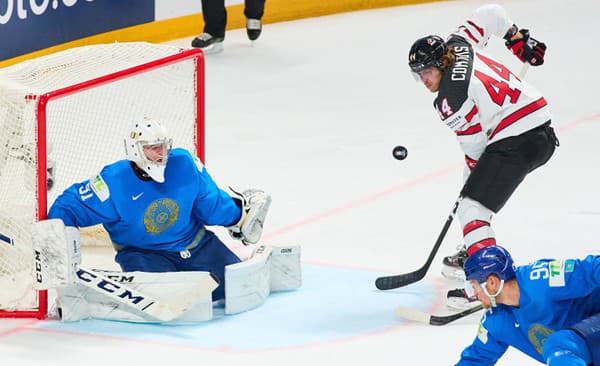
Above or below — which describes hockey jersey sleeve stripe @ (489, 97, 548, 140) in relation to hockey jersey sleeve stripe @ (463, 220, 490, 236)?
above

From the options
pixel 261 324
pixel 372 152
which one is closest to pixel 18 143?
pixel 261 324

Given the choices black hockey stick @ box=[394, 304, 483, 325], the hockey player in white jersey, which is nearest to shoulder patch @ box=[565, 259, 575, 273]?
the hockey player in white jersey

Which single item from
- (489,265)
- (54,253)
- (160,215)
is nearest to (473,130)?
(160,215)

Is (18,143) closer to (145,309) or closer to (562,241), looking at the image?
(145,309)

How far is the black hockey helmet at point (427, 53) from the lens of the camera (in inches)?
200

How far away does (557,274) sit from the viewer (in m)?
3.99

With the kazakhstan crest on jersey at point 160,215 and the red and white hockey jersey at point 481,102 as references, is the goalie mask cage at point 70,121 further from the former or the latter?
the red and white hockey jersey at point 481,102

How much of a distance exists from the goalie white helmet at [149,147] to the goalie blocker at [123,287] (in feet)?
1.12

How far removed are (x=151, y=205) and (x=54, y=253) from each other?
405 mm

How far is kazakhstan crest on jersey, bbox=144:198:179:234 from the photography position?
17.1 feet

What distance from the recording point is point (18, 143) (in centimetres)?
522

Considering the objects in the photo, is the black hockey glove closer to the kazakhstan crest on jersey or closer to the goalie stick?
the goalie stick

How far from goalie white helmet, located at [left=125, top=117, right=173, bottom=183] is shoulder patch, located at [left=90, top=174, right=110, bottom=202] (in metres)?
0.13

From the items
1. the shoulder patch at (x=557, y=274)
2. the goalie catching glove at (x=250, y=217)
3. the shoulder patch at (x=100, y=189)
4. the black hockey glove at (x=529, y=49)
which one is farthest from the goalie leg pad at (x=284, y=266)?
the shoulder patch at (x=557, y=274)
